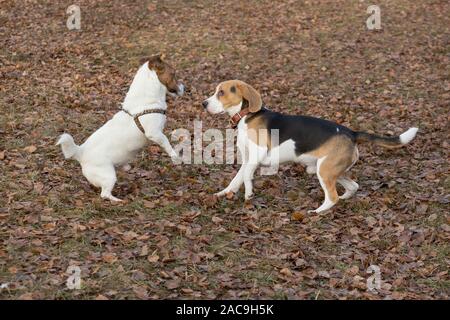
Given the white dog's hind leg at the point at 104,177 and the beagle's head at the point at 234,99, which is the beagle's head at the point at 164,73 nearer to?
the beagle's head at the point at 234,99

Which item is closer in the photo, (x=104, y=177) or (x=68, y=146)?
(x=68, y=146)

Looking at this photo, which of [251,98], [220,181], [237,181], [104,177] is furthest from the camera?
[220,181]

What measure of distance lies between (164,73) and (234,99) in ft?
3.90

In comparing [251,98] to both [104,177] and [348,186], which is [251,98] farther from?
[104,177]

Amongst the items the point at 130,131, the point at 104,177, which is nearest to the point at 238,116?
the point at 130,131

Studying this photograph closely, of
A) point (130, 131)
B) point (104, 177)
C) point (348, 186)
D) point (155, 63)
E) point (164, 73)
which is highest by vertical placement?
point (155, 63)

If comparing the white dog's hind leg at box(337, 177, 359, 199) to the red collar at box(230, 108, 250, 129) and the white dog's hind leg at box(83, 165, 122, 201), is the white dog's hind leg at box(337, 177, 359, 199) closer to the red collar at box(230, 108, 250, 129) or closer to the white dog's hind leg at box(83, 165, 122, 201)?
the red collar at box(230, 108, 250, 129)

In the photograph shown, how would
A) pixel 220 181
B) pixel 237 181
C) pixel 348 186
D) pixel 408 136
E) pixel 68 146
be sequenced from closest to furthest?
pixel 68 146 < pixel 408 136 < pixel 237 181 < pixel 348 186 < pixel 220 181

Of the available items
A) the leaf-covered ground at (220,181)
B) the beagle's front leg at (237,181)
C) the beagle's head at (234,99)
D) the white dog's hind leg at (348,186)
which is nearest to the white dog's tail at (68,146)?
the leaf-covered ground at (220,181)

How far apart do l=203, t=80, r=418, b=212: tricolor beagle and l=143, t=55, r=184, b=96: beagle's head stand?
67 cm

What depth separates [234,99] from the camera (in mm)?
8555

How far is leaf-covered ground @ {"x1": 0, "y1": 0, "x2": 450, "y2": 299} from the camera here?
251 inches

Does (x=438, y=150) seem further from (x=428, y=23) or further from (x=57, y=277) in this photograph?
Result: (x=428, y=23)

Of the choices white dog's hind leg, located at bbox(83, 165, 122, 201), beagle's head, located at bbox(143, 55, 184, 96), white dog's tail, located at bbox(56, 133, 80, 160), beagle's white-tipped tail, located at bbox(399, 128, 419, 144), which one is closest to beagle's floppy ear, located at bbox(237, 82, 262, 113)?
beagle's head, located at bbox(143, 55, 184, 96)
